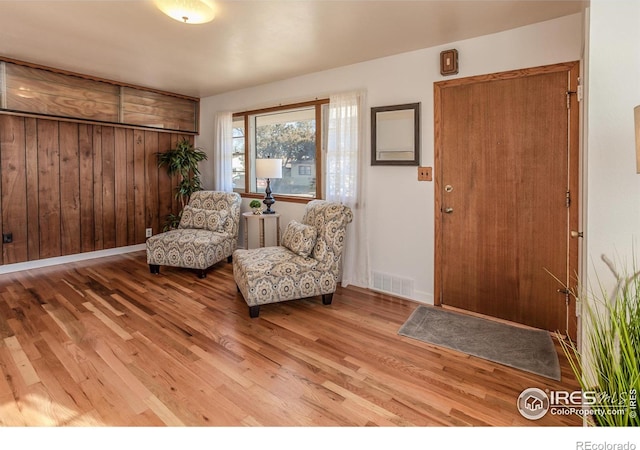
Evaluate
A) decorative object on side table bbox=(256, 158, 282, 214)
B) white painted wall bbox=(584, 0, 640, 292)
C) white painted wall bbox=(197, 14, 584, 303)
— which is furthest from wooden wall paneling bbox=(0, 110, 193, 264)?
white painted wall bbox=(584, 0, 640, 292)

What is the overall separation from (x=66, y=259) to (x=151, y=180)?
59.3 inches

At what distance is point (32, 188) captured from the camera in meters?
4.20

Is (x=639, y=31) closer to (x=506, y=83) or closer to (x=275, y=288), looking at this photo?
(x=506, y=83)

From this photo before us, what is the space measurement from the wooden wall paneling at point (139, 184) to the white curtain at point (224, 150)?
3.41ft

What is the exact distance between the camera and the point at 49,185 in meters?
4.34

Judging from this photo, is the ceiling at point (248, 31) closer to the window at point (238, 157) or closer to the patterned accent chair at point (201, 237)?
the window at point (238, 157)

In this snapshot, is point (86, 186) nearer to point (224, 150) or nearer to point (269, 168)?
point (224, 150)

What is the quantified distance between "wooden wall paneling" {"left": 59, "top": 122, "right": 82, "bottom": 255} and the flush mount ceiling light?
283cm

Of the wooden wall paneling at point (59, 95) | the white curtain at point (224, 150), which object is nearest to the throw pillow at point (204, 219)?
the white curtain at point (224, 150)

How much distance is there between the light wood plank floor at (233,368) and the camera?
1.81m

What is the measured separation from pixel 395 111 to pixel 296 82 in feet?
4.63

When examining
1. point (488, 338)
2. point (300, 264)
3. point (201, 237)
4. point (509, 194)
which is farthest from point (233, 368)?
point (509, 194)

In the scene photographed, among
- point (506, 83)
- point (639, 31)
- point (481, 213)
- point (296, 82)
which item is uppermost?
point (296, 82)
